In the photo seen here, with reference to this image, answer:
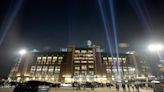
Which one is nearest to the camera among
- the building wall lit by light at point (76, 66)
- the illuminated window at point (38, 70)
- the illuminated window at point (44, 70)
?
the building wall lit by light at point (76, 66)

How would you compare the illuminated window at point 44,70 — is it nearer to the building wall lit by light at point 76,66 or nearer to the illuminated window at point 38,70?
the building wall lit by light at point 76,66

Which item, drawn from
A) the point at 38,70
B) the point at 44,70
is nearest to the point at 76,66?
the point at 44,70

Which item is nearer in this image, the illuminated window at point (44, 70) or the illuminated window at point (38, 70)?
the illuminated window at point (38, 70)

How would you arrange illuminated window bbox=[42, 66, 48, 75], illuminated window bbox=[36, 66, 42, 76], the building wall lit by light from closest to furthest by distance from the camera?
1. the building wall lit by light
2. illuminated window bbox=[36, 66, 42, 76]
3. illuminated window bbox=[42, 66, 48, 75]

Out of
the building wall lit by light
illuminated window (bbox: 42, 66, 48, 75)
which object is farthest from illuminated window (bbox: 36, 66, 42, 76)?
illuminated window (bbox: 42, 66, 48, 75)

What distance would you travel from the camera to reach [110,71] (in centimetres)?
8619

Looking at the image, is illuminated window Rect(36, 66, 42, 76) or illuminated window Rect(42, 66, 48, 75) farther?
illuminated window Rect(42, 66, 48, 75)

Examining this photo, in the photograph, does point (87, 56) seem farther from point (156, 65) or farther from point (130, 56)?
point (156, 65)

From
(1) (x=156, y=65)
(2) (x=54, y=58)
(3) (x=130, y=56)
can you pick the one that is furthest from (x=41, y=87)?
(3) (x=130, y=56)

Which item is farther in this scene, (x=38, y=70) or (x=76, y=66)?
(x=38, y=70)

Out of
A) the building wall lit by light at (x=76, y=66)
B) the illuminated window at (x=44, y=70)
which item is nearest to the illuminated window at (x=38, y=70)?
the building wall lit by light at (x=76, y=66)

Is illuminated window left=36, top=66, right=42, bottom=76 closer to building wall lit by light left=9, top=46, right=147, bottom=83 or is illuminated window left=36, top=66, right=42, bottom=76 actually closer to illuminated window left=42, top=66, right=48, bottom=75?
building wall lit by light left=9, top=46, right=147, bottom=83

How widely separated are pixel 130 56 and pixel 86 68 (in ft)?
113

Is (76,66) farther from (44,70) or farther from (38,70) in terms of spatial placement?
(38,70)
